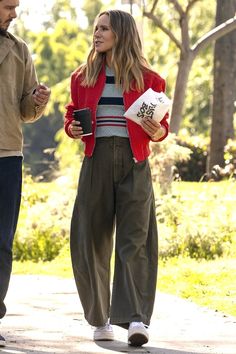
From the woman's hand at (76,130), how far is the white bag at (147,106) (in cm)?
26

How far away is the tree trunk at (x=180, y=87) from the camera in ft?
71.2

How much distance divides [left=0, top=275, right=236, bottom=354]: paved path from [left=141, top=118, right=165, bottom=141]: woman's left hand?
1150mm

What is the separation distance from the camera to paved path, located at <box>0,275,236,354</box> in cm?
679

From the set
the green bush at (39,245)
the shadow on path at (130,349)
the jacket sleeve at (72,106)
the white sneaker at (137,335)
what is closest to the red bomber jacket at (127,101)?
the jacket sleeve at (72,106)

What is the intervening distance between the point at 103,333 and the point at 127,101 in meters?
1.31

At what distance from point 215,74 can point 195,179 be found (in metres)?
2.53

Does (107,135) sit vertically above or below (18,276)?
above

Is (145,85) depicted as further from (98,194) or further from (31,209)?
(31,209)

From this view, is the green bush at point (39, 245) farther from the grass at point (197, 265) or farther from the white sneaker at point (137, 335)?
the white sneaker at point (137, 335)

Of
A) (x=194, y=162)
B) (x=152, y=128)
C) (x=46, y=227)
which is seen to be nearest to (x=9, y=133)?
(x=152, y=128)

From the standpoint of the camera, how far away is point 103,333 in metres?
7.13

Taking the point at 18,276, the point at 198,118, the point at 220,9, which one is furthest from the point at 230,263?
the point at 198,118

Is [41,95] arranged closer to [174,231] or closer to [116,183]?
[116,183]

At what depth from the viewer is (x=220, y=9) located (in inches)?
1046
